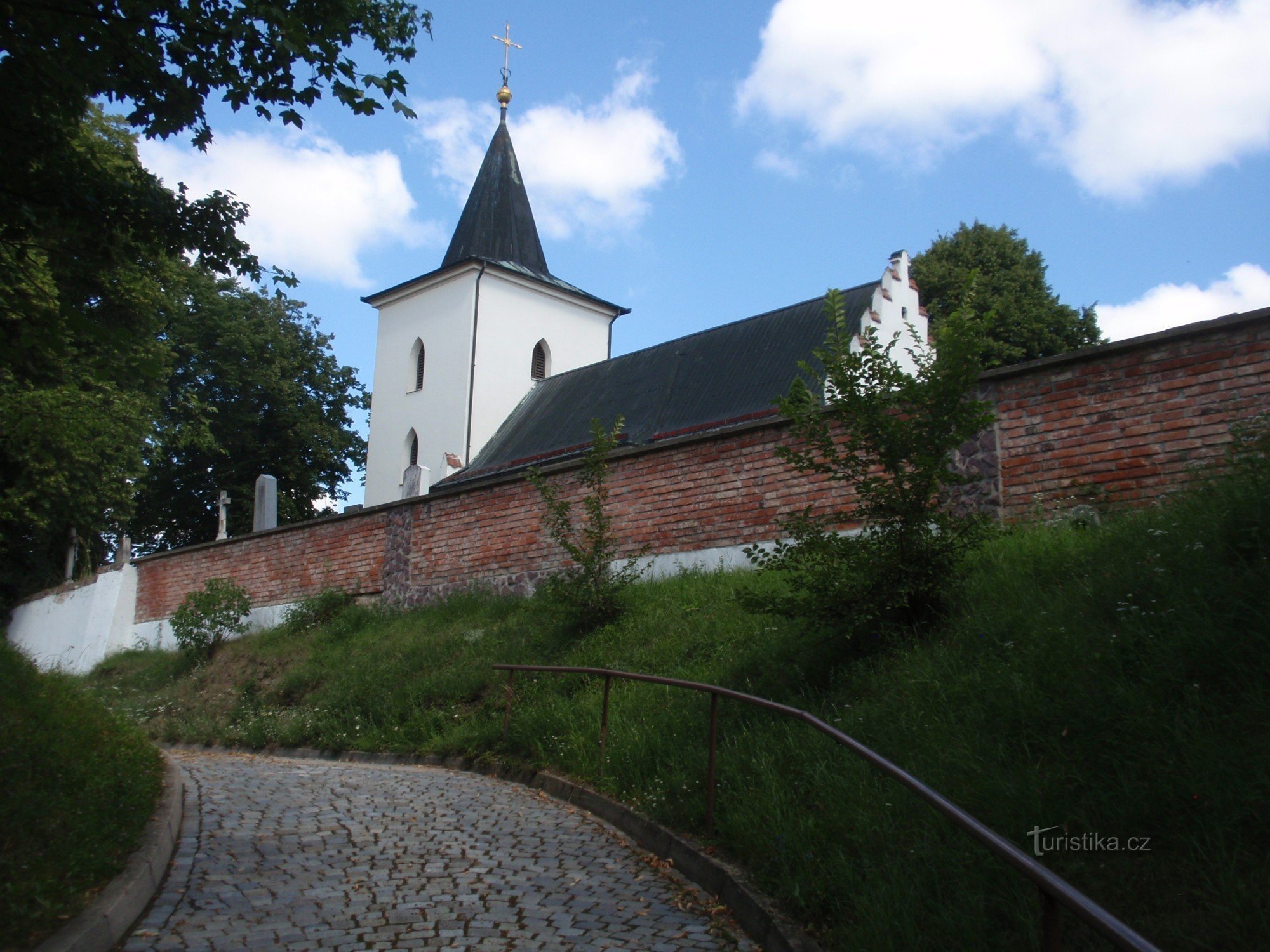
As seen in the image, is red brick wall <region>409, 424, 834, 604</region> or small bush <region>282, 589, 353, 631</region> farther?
small bush <region>282, 589, 353, 631</region>

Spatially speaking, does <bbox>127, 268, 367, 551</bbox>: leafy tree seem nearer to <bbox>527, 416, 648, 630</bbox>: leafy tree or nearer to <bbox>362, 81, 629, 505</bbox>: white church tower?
<bbox>362, 81, 629, 505</bbox>: white church tower

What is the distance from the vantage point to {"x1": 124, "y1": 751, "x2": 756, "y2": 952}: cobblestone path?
186 inches

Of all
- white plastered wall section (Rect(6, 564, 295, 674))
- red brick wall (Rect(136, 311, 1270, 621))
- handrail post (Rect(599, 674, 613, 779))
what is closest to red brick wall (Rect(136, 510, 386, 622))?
red brick wall (Rect(136, 311, 1270, 621))

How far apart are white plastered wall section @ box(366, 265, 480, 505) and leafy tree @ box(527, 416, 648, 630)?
19.7m

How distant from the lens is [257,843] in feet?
20.9

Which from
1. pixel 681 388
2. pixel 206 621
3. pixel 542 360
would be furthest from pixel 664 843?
pixel 542 360

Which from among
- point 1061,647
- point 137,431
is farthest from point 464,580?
point 137,431

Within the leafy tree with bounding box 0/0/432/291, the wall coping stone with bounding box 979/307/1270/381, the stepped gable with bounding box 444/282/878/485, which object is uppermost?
the stepped gable with bounding box 444/282/878/485

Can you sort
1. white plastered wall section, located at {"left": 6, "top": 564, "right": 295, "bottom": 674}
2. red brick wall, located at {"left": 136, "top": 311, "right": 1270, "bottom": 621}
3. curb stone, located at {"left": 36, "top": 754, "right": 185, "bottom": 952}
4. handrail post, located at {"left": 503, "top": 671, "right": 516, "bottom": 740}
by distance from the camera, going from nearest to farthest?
curb stone, located at {"left": 36, "top": 754, "right": 185, "bottom": 952}, red brick wall, located at {"left": 136, "top": 311, "right": 1270, "bottom": 621}, handrail post, located at {"left": 503, "top": 671, "right": 516, "bottom": 740}, white plastered wall section, located at {"left": 6, "top": 564, "right": 295, "bottom": 674}

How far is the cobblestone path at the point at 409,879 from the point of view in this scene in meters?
4.72

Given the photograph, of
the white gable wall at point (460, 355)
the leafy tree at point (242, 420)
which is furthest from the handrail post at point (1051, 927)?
the leafy tree at point (242, 420)

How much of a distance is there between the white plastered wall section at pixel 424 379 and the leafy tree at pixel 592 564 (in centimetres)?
1967

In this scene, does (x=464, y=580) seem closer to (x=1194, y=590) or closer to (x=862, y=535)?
(x=862, y=535)

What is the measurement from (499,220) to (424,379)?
6.05m
